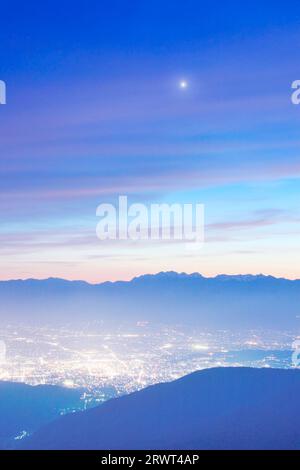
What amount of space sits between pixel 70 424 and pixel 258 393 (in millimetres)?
31714

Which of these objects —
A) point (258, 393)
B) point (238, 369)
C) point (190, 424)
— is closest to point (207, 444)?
point (190, 424)

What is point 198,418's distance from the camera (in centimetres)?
8606

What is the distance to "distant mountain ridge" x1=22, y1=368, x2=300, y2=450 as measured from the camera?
6955 centimetres

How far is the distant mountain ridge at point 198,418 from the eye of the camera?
6955cm

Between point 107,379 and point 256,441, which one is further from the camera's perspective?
point 107,379
